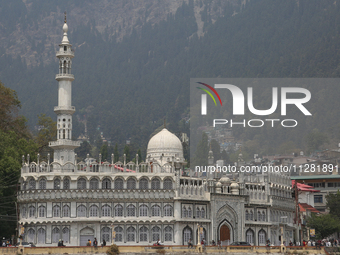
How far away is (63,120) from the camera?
89000 mm

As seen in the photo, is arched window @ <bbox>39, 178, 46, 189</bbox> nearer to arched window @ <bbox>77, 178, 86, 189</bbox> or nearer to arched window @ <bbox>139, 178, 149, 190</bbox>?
arched window @ <bbox>77, 178, 86, 189</bbox>

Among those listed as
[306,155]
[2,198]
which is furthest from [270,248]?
[306,155]

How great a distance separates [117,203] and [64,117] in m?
15.2

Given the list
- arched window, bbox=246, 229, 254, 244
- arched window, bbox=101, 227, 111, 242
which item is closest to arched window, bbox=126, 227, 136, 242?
arched window, bbox=101, 227, 111, 242

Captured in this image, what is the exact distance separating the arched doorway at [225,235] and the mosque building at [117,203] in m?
0.13

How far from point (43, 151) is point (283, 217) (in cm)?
5431

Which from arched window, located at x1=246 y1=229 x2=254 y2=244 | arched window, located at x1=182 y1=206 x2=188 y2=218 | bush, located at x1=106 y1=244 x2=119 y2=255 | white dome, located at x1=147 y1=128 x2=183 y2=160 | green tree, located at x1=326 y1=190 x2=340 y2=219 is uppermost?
white dome, located at x1=147 y1=128 x2=183 y2=160

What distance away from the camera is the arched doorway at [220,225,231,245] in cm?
8819

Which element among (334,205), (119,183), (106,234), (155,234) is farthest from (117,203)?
(334,205)

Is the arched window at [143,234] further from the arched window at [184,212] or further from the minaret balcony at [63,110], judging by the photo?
the minaret balcony at [63,110]

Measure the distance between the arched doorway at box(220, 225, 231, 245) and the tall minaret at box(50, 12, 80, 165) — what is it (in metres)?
22.0

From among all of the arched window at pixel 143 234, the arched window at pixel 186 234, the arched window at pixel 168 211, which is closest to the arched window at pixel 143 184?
the arched window at pixel 168 211

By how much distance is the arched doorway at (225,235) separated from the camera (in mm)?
88188

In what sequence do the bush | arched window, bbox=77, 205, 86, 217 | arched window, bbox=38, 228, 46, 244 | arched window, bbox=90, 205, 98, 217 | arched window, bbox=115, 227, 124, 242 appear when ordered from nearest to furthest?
1. the bush
2. arched window, bbox=38, 228, 46, 244
3. arched window, bbox=77, 205, 86, 217
4. arched window, bbox=90, 205, 98, 217
5. arched window, bbox=115, 227, 124, 242
